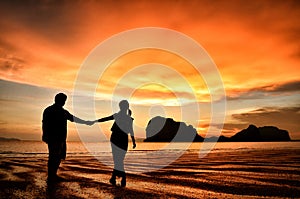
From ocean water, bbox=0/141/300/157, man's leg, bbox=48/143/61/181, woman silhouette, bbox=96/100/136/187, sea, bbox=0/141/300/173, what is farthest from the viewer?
ocean water, bbox=0/141/300/157

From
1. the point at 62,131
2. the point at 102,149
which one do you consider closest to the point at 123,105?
the point at 62,131

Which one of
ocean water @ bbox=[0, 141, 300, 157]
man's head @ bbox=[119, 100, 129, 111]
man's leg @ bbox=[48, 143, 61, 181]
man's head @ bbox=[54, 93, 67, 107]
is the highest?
man's head @ bbox=[54, 93, 67, 107]

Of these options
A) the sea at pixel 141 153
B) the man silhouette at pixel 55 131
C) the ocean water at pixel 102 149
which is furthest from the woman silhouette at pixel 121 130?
the ocean water at pixel 102 149

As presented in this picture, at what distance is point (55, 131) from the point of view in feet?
30.9

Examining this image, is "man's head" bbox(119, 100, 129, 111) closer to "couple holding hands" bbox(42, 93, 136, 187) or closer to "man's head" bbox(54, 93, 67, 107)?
"couple holding hands" bbox(42, 93, 136, 187)

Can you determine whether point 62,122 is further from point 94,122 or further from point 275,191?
point 275,191

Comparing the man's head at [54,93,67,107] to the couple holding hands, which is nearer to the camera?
the couple holding hands

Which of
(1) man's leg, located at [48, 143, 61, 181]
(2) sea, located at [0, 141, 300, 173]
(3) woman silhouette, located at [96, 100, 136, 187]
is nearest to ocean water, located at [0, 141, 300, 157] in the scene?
(2) sea, located at [0, 141, 300, 173]

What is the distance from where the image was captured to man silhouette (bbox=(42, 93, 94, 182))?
30.7 ft

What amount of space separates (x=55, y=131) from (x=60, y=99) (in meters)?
1.02

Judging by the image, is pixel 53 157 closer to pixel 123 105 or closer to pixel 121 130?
pixel 121 130

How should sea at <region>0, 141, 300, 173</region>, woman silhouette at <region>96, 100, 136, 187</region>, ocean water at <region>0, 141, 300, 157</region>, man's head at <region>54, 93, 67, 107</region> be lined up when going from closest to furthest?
woman silhouette at <region>96, 100, 136, 187</region> → man's head at <region>54, 93, 67, 107</region> → sea at <region>0, 141, 300, 173</region> → ocean water at <region>0, 141, 300, 157</region>

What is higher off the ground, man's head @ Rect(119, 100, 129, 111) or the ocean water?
man's head @ Rect(119, 100, 129, 111)

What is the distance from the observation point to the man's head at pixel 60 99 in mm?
9480
